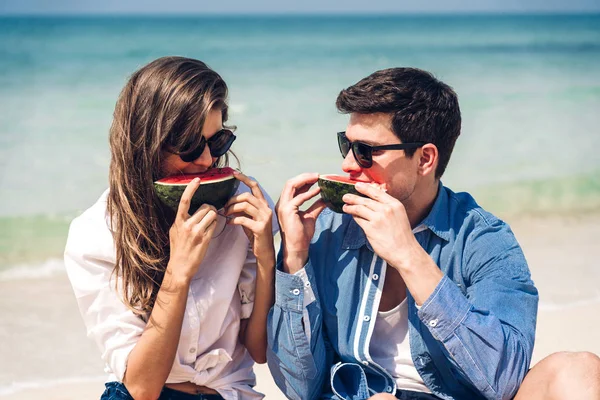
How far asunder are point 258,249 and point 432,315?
2.81ft

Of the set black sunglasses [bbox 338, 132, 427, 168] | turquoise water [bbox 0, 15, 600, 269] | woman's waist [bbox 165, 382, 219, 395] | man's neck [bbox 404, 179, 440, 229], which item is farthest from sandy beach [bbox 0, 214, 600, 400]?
black sunglasses [bbox 338, 132, 427, 168]

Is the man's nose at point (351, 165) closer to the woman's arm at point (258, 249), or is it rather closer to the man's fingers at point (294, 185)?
the man's fingers at point (294, 185)

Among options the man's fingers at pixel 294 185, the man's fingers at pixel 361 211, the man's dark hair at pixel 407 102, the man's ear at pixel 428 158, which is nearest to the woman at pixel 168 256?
the man's fingers at pixel 294 185

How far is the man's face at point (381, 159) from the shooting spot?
4090 millimetres

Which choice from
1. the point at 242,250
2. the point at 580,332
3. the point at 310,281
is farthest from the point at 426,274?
the point at 580,332

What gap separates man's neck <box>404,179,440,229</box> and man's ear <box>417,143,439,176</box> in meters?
0.09

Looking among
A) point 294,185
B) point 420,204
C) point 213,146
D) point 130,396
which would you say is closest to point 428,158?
point 420,204

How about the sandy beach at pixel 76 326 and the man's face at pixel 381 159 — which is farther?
the sandy beach at pixel 76 326

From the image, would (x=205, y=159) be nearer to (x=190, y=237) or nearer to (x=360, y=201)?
(x=190, y=237)

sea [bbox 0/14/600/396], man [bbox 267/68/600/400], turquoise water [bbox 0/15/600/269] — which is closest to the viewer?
man [bbox 267/68/600/400]

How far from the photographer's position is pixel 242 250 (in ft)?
14.0

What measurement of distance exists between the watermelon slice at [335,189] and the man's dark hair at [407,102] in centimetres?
34

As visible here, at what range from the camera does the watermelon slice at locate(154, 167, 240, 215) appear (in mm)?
3910

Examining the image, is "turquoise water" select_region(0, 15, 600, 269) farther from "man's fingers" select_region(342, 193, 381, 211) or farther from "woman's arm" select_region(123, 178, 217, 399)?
"man's fingers" select_region(342, 193, 381, 211)
